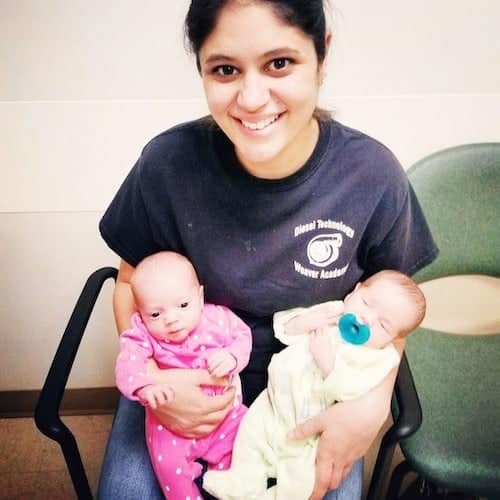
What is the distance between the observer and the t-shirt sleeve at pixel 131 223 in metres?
1.10

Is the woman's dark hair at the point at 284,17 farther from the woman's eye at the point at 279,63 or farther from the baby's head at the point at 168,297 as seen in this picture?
the baby's head at the point at 168,297

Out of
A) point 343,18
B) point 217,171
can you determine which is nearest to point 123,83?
point 217,171

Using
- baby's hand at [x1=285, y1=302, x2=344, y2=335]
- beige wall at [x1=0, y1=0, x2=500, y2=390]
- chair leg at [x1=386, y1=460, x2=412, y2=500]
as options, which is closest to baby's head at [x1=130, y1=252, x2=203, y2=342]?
baby's hand at [x1=285, y1=302, x2=344, y2=335]

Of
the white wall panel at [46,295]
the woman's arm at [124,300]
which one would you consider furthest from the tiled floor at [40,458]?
the woman's arm at [124,300]

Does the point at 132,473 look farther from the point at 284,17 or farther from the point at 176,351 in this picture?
the point at 284,17

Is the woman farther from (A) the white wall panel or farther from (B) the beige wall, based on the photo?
(A) the white wall panel

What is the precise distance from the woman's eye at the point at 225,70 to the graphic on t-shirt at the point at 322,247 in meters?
0.34

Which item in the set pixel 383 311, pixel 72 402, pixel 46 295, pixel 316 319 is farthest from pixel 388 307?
pixel 72 402

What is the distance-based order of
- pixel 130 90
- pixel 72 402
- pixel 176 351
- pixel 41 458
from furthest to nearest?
pixel 72 402 < pixel 41 458 < pixel 130 90 < pixel 176 351

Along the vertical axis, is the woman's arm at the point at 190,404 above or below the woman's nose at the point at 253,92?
below

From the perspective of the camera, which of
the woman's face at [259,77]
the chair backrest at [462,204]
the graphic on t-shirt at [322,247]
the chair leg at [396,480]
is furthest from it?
the chair leg at [396,480]

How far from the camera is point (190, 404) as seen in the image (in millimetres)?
989

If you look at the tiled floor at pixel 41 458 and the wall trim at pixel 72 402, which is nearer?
the tiled floor at pixel 41 458

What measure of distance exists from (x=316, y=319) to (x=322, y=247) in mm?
158
